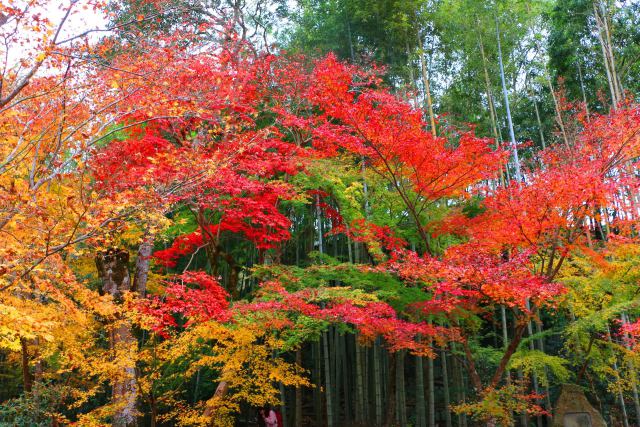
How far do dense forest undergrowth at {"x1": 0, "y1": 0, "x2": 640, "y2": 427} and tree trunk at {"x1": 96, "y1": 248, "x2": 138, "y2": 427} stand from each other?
39 mm

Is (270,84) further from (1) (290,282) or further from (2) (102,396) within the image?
(2) (102,396)

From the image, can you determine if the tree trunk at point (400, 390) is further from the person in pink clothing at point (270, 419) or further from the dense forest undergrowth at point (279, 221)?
the person in pink clothing at point (270, 419)

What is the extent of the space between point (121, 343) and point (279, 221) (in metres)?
3.05

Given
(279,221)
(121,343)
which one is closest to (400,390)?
(279,221)

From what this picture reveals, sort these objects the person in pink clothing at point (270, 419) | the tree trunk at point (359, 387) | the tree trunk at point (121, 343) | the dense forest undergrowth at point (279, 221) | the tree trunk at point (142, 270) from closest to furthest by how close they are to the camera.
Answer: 1. the dense forest undergrowth at point (279, 221)
2. the tree trunk at point (121, 343)
3. the person in pink clothing at point (270, 419)
4. the tree trunk at point (142, 270)
5. the tree trunk at point (359, 387)

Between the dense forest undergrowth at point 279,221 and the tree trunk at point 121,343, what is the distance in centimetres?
4

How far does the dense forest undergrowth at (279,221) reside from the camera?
4.30m

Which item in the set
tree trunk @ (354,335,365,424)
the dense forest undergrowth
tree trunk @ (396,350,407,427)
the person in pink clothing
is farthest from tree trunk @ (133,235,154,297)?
tree trunk @ (396,350,407,427)

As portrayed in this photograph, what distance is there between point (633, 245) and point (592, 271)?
5.13 feet

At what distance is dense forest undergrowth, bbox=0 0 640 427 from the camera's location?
14.1ft

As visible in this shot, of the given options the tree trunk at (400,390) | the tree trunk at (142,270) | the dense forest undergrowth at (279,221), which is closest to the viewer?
the dense forest undergrowth at (279,221)

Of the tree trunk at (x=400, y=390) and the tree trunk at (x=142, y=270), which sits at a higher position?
the tree trunk at (x=142, y=270)

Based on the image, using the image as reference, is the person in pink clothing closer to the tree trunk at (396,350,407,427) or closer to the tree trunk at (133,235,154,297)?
the tree trunk at (133,235,154,297)

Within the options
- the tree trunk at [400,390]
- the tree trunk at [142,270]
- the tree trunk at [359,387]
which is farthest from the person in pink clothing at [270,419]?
the tree trunk at [400,390]
